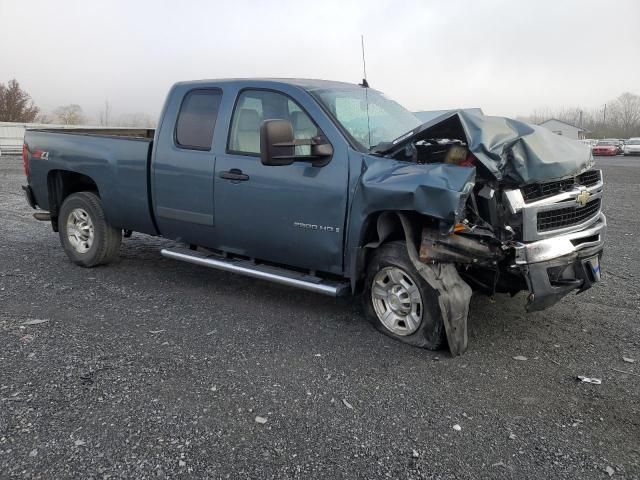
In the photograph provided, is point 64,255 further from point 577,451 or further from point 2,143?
point 2,143

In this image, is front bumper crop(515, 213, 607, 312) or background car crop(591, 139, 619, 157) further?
background car crop(591, 139, 619, 157)

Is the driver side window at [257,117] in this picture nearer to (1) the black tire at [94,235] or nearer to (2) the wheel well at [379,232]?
(2) the wheel well at [379,232]

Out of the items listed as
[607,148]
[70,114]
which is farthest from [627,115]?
[70,114]

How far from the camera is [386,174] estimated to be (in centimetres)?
420

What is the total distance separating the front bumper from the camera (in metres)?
3.93

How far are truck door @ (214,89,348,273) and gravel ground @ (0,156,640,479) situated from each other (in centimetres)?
59

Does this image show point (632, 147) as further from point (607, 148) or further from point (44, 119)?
point (44, 119)

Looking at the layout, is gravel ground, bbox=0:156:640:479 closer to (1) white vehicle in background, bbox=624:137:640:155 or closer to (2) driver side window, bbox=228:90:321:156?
(2) driver side window, bbox=228:90:321:156

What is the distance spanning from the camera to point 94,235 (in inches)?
249

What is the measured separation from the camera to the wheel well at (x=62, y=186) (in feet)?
21.8

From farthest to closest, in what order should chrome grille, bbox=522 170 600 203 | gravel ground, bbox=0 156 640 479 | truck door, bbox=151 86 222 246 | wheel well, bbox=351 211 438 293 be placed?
1. truck door, bbox=151 86 222 246
2. wheel well, bbox=351 211 438 293
3. chrome grille, bbox=522 170 600 203
4. gravel ground, bbox=0 156 640 479


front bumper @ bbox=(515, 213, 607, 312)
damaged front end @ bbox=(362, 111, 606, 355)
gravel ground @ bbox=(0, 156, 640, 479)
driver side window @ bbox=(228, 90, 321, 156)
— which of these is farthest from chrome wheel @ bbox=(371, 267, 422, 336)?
driver side window @ bbox=(228, 90, 321, 156)

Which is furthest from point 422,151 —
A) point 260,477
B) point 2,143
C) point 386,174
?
point 2,143

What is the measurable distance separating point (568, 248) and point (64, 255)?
19.2ft
